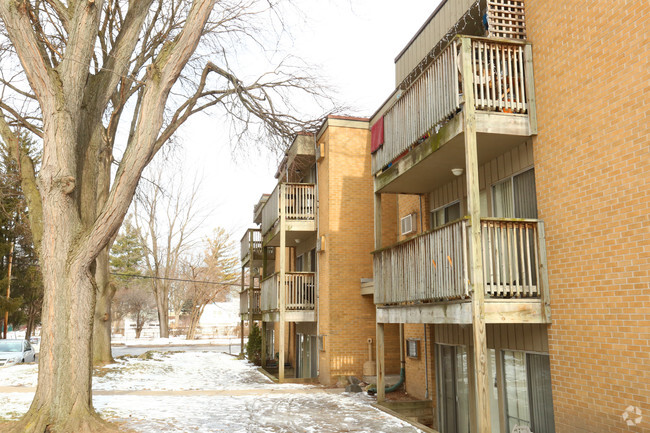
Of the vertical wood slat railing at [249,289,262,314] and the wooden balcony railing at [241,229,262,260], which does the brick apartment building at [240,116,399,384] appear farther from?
the wooden balcony railing at [241,229,262,260]

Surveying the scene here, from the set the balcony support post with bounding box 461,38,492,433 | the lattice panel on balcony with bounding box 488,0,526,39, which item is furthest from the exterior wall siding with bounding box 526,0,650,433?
the balcony support post with bounding box 461,38,492,433

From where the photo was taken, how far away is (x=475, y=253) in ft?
24.2

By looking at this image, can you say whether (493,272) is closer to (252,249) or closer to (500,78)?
(500,78)

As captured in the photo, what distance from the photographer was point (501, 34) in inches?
340

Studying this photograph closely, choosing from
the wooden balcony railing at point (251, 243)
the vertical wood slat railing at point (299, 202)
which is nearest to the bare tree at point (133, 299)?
the wooden balcony railing at point (251, 243)

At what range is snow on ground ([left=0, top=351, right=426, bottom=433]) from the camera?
923 centimetres

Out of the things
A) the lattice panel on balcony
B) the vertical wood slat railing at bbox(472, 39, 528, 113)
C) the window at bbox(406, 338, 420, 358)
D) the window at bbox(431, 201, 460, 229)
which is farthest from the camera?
the window at bbox(406, 338, 420, 358)

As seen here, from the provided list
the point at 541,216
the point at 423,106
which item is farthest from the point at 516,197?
the point at 423,106

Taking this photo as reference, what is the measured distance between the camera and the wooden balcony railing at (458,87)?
26.4 ft

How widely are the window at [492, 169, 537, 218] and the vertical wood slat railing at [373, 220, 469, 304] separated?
148cm

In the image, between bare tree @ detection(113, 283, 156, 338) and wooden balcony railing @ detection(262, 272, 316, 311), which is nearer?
wooden balcony railing @ detection(262, 272, 316, 311)

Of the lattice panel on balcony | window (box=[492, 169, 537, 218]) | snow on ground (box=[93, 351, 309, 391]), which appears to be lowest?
snow on ground (box=[93, 351, 309, 391])

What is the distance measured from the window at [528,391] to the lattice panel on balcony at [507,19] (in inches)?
200

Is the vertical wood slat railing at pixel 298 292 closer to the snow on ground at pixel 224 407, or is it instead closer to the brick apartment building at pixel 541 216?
the snow on ground at pixel 224 407
